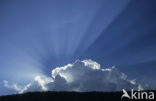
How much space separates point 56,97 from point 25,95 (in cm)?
389

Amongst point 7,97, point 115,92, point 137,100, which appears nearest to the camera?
point 137,100

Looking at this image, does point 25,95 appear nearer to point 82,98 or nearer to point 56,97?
point 56,97

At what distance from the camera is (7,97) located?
89.6ft

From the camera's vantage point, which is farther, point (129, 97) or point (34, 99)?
point (34, 99)

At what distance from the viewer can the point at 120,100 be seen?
24031 millimetres

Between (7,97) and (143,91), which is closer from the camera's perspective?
(143,91)

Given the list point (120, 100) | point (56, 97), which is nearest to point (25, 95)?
point (56, 97)

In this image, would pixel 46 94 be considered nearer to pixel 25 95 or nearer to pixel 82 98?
pixel 25 95

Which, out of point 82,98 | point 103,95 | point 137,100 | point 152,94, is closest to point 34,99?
point 82,98

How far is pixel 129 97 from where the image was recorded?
23.6 metres

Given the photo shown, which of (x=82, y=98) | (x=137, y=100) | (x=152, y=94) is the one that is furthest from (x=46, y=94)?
(x=152, y=94)

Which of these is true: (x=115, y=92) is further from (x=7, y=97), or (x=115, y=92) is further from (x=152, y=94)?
(x=7, y=97)

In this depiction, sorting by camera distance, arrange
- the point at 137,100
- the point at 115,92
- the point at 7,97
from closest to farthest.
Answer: the point at 137,100 < the point at 115,92 < the point at 7,97

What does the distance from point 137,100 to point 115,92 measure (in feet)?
8.70
